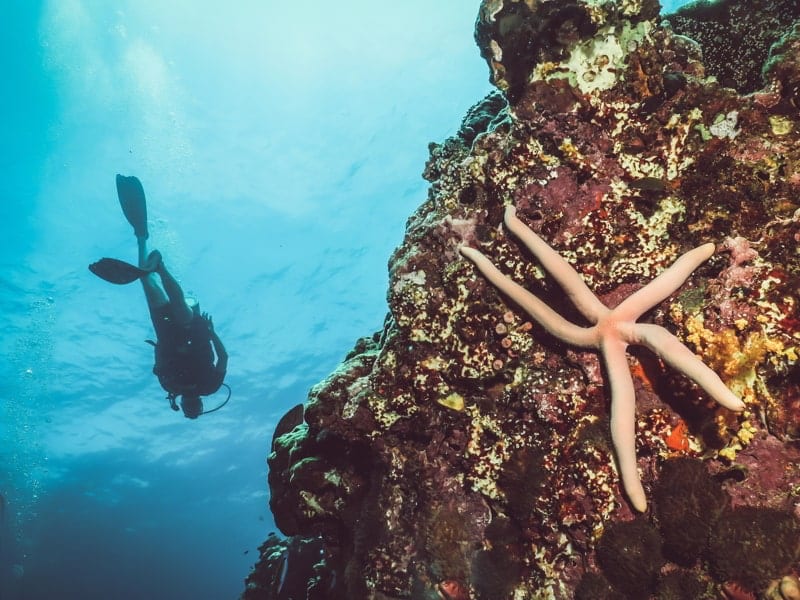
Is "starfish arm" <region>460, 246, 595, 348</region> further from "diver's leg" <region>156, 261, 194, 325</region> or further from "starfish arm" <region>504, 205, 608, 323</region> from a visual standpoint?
"diver's leg" <region>156, 261, 194, 325</region>

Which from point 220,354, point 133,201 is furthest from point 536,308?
point 133,201

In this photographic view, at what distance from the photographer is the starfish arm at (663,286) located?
2.70 meters

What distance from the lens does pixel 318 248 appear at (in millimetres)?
39625

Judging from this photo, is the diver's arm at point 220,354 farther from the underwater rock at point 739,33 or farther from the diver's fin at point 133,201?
the underwater rock at point 739,33

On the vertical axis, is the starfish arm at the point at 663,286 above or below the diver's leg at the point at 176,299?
below

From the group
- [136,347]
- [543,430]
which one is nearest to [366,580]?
[543,430]

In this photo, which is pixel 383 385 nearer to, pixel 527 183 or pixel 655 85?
pixel 527 183

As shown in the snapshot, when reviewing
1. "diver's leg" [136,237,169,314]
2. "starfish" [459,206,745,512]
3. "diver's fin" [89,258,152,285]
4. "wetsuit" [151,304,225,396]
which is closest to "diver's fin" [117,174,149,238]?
"diver's leg" [136,237,169,314]

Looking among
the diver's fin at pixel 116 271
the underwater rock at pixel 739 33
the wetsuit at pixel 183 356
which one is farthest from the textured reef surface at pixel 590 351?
the diver's fin at pixel 116 271

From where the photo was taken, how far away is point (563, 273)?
2.90 meters

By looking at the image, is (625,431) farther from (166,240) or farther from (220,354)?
(166,240)

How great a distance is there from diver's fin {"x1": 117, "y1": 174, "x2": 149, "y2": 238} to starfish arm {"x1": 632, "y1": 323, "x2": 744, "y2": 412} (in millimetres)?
14068

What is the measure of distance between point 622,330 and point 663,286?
1.24ft

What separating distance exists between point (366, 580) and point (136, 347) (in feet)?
138
